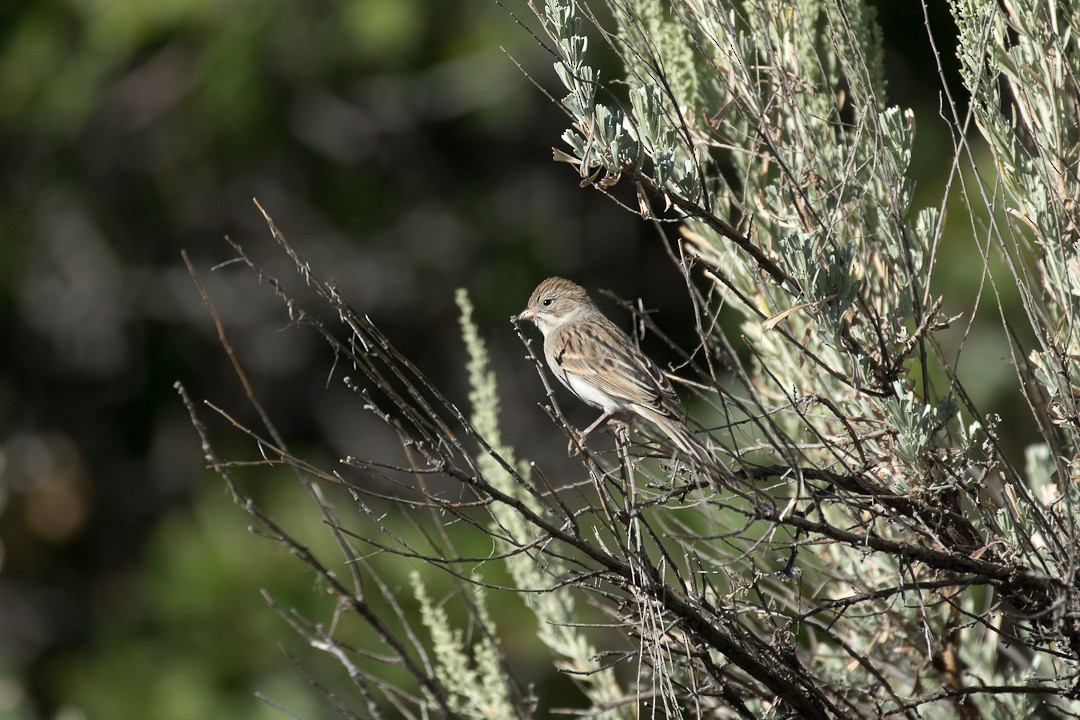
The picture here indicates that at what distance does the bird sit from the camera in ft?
12.7

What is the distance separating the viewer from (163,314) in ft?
29.5

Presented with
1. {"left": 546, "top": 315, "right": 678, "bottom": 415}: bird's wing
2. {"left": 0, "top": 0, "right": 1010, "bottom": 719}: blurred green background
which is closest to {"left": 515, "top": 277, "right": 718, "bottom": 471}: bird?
{"left": 546, "top": 315, "right": 678, "bottom": 415}: bird's wing

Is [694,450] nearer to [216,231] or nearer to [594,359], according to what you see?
[594,359]

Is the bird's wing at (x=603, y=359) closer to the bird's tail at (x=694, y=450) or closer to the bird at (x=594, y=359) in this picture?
the bird at (x=594, y=359)

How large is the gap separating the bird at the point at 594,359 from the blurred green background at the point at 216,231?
6.67 ft

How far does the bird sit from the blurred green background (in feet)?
6.67

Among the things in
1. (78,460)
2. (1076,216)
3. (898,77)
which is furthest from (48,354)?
(1076,216)

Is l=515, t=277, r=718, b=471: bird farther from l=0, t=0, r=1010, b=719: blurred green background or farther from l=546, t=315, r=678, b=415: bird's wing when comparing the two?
l=0, t=0, r=1010, b=719: blurred green background

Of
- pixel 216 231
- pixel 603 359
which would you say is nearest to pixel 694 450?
pixel 603 359

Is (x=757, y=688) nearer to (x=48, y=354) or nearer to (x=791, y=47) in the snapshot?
(x=791, y=47)

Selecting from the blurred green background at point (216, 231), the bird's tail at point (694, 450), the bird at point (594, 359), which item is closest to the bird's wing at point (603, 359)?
the bird at point (594, 359)

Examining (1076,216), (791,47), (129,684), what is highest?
(791,47)

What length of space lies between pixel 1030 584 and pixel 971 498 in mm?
189

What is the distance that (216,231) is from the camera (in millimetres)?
9164
